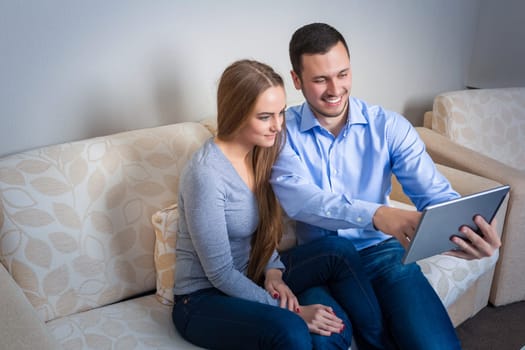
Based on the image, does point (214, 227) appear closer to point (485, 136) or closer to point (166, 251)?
point (166, 251)

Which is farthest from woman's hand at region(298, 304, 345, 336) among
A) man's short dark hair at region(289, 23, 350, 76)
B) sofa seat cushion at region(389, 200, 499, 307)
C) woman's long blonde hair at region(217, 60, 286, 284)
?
man's short dark hair at region(289, 23, 350, 76)

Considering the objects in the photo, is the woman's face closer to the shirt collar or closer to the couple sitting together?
the couple sitting together

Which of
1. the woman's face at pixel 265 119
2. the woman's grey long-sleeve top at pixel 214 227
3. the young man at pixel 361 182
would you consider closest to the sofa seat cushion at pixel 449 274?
the young man at pixel 361 182

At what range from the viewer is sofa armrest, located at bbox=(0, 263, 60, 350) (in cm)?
97

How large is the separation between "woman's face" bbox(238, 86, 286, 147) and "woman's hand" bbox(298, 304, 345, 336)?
1.47 feet

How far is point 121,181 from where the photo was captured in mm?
1552

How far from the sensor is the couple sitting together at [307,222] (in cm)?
128

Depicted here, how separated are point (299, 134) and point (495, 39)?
1518 mm

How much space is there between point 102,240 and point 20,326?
0.49 metres

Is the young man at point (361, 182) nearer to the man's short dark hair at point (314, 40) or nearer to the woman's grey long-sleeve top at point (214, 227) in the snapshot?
the man's short dark hair at point (314, 40)

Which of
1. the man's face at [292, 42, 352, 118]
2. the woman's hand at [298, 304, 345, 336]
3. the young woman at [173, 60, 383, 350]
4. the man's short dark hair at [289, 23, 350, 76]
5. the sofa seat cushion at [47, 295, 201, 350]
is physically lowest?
the sofa seat cushion at [47, 295, 201, 350]

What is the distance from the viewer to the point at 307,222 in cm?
151

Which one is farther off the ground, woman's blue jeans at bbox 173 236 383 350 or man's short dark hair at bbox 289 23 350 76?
man's short dark hair at bbox 289 23 350 76

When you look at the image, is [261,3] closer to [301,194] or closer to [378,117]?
[378,117]
